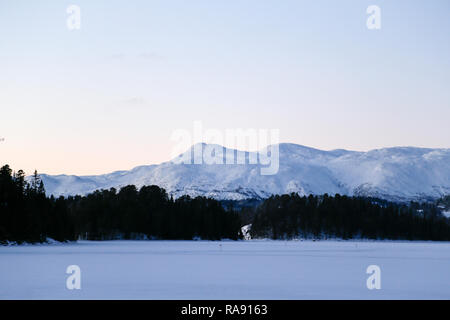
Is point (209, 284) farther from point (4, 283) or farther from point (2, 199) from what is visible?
point (2, 199)

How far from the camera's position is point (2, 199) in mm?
118250
